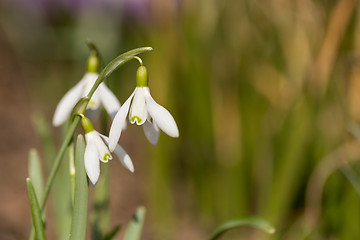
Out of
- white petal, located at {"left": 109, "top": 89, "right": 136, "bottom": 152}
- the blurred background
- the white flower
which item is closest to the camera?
white petal, located at {"left": 109, "top": 89, "right": 136, "bottom": 152}

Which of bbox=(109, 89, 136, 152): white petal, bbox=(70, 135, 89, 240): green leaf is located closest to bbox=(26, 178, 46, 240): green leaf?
bbox=(70, 135, 89, 240): green leaf

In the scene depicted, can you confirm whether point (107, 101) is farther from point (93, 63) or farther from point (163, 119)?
point (163, 119)

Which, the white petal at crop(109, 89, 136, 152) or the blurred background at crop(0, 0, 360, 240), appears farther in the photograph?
the blurred background at crop(0, 0, 360, 240)

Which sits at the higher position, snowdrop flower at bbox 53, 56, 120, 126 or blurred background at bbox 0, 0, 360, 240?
snowdrop flower at bbox 53, 56, 120, 126

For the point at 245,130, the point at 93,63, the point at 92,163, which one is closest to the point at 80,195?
the point at 92,163

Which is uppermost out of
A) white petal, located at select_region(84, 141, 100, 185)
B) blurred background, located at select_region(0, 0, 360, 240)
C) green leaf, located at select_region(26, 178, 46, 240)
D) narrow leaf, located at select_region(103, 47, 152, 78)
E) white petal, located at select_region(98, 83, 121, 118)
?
narrow leaf, located at select_region(103, 47, 152, 78)

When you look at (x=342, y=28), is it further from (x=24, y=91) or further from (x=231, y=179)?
(x=24, y=91)

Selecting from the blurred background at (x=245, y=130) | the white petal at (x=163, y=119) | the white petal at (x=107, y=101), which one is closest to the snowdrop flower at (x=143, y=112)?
the white petal at (x=163, y=119)

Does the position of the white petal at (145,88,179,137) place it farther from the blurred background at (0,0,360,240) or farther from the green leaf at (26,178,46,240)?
the blurred background at (0,0,360,240)
